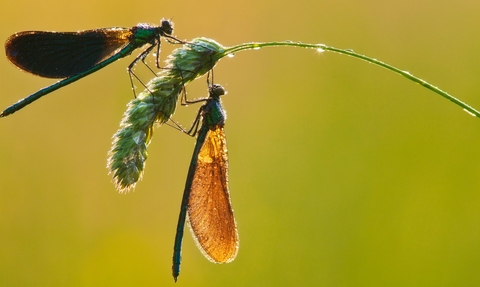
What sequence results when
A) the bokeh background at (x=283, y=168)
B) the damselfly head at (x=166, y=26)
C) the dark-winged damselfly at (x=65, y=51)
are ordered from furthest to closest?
the bokeh background at (x=283, y=168) < the damselfly head at (x=166, y=26) < the dark-winged damselfly at (x=65, y=51)

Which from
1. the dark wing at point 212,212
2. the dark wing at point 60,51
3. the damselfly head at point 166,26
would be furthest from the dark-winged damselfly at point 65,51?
the dark wing at point 212,212

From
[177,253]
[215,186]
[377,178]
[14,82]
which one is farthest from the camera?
[14,82]

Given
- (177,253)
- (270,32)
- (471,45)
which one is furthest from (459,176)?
(177,253)

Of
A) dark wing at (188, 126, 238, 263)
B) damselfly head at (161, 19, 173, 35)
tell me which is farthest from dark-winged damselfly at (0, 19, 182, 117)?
dark wing at (188, 126, 238, 263)

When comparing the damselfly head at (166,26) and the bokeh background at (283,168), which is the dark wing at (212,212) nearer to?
the damselfly head at (166,26)

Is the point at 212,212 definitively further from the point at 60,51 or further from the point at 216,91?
the point at 60,51

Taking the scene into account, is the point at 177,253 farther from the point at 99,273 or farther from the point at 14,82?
the point at 14,82

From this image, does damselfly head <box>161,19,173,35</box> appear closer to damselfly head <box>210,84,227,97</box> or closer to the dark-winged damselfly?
the dark-winged damselfly

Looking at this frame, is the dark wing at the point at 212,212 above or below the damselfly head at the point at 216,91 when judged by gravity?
below

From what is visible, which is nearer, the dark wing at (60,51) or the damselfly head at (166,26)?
the dark wing at (60,51)
